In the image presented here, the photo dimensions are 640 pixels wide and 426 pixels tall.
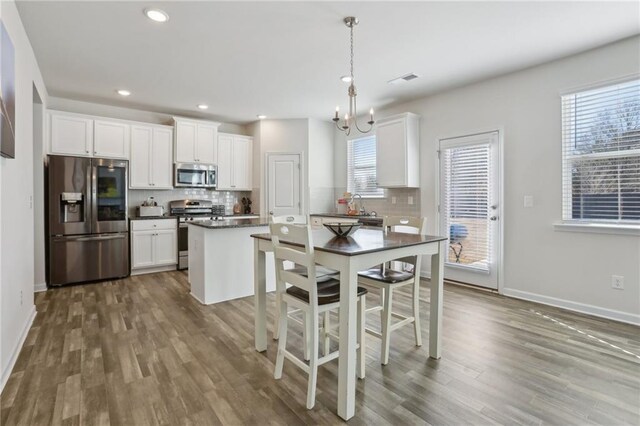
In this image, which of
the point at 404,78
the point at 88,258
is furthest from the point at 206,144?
the point at 404,78

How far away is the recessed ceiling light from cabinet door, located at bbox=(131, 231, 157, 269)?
322 cm

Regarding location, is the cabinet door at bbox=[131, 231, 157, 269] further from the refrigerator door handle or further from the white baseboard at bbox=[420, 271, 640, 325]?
the white baseboard at bbox=[420, 271, 640, 325]

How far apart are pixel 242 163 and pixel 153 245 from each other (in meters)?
2.20

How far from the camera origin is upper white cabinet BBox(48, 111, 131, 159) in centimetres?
448

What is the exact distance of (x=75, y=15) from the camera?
271cm

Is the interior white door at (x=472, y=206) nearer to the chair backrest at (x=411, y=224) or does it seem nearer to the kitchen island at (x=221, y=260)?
the chair backrest at (x=411, y=224)

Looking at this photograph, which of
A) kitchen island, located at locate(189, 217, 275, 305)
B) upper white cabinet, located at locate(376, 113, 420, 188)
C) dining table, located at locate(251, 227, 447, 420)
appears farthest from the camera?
upper white cabinet, located at locate(376, 113, 420, 188)

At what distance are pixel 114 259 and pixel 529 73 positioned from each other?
5.84 metres

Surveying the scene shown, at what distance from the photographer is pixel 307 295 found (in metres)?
2.03

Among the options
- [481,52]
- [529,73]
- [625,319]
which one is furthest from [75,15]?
[625,319]

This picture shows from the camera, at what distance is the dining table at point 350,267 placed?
5.77 ft

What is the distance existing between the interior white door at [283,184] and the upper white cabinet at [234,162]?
0.49 m

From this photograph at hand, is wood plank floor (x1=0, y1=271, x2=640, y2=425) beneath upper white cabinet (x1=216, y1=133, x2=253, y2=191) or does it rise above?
beneath

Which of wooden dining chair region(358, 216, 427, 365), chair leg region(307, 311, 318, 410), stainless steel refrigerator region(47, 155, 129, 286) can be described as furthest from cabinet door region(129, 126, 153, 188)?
chair leg region(307, 311, 318, 410)
